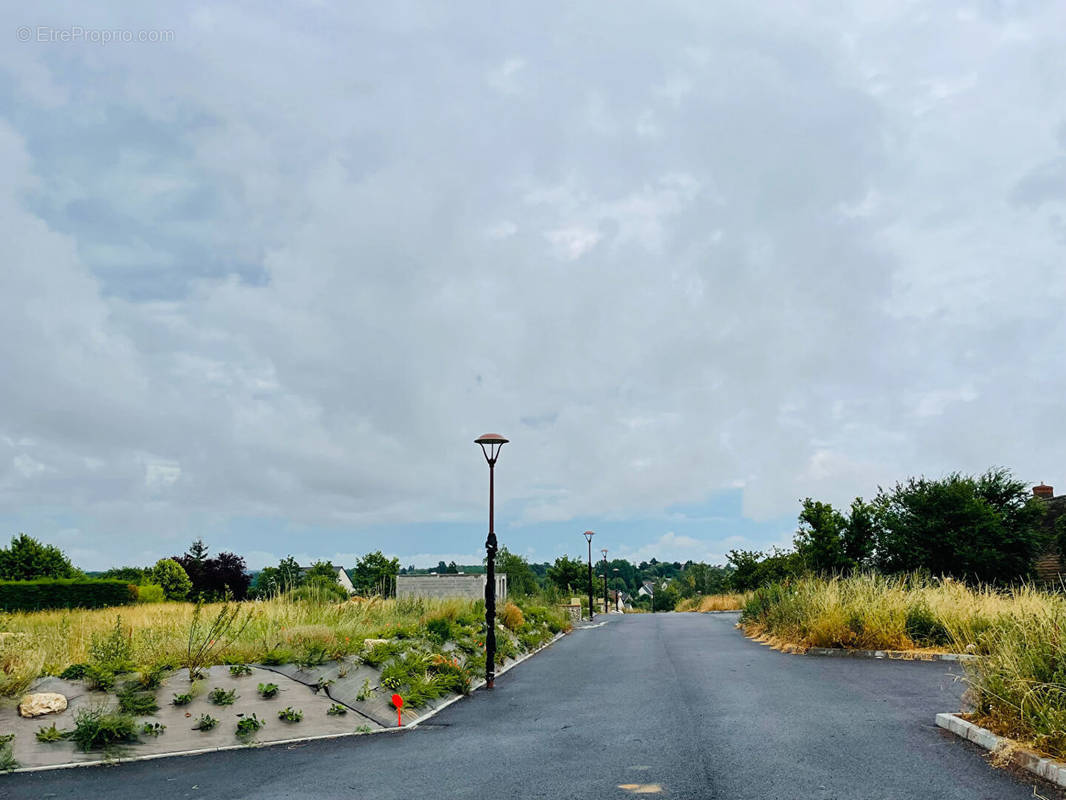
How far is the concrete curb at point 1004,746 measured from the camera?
7.61 m

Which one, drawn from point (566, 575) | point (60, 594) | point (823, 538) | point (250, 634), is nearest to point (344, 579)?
point (566, 575)

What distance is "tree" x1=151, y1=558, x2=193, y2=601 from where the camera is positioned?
121 ft

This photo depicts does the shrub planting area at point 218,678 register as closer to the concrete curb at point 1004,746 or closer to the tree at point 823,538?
the concrete curb at point 1004,746

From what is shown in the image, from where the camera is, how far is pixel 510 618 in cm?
2434

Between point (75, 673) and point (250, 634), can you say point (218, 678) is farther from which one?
point (250, 634)

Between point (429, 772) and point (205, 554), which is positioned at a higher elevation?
point (205, 554)

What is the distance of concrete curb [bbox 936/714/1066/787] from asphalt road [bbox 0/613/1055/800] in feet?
0.67

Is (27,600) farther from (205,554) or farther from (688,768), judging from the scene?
(688,768)

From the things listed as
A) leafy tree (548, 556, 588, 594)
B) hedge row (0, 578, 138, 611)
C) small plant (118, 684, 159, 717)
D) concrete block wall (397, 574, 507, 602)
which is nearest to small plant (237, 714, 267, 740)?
small plant (118, 684, 159, 717)

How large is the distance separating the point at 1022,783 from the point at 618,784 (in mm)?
3957

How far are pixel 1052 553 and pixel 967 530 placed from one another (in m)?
7.27

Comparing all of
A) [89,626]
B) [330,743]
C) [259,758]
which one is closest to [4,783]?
[259,758]

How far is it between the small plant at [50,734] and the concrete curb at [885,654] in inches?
621

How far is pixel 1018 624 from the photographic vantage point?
10.4 metres
